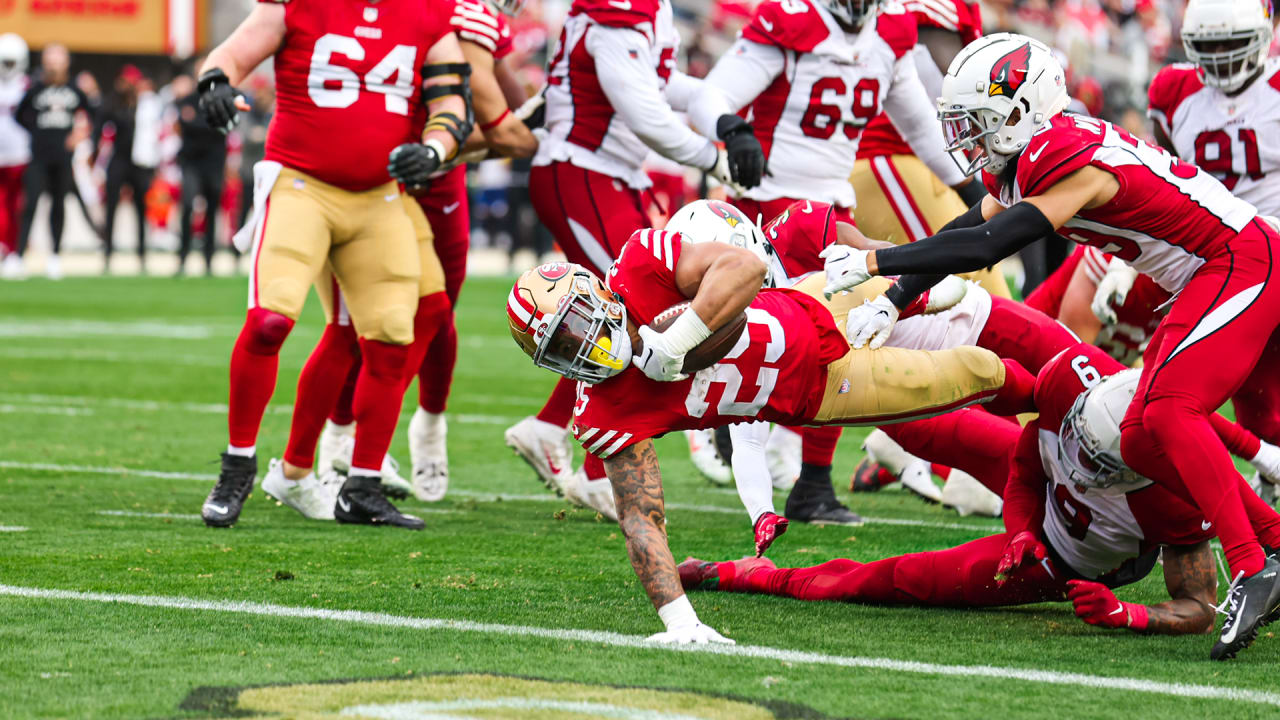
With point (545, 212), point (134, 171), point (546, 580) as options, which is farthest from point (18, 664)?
point (134, 171)

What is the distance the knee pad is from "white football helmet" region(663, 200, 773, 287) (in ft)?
4.61

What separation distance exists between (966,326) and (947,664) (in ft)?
5.00

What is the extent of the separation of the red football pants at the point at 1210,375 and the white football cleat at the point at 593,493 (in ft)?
7.28

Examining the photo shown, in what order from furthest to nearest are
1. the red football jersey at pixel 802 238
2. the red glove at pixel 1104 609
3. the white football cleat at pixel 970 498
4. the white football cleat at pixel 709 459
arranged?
the white football cleat at pixel 709 459, the white football cleat at pixel 970 498, the red football jersey at pixel 802 238, the red glove at pixel 1104 609

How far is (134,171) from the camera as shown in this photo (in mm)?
18750

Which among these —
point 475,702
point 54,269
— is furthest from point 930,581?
point 54,269

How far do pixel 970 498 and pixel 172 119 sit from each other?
17637mm

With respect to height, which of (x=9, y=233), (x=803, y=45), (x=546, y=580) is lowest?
(x=9, y=233)

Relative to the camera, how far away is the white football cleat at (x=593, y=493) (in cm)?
606

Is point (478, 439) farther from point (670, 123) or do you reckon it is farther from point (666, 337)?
point (666, 337)

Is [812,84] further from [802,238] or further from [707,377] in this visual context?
[707,377]

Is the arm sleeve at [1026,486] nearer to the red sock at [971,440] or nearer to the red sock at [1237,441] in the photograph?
the red sock at [971,440]

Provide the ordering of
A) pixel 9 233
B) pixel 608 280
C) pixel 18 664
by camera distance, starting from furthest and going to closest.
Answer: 1. pixel 9 233
2. pixel 608 280
3. pixel 18 664

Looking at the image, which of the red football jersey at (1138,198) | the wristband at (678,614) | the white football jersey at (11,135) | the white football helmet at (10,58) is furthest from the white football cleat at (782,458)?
the white football helmet at (10,58)
